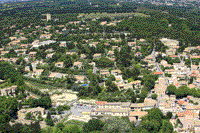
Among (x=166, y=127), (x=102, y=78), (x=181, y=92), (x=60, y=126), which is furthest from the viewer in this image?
(x=102, y=78)

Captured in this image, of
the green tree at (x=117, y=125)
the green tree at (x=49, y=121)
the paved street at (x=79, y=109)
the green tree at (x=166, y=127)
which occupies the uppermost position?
the green tree at (x=166, y=127)

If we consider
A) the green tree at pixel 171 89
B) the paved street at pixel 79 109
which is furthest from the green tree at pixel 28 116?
the green tree at pixel 171 89

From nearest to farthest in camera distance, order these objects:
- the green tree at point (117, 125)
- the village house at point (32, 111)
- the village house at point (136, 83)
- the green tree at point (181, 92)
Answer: the green tree at point (117, 125), the village house at point (32, 111), the green tree at point (181, 92), the village house at point (136, 83)

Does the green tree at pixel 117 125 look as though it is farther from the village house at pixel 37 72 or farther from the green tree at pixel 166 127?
the village house at pixel 37 72

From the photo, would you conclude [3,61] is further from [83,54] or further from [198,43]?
[198,43]

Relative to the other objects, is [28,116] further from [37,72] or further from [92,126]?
[37,72]

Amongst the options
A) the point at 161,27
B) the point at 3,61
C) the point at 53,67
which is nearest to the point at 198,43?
the point at 161,27

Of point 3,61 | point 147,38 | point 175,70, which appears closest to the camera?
point 175,70

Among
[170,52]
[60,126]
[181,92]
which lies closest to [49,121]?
[60,126]

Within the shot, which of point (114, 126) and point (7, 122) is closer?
point (114, 126)
